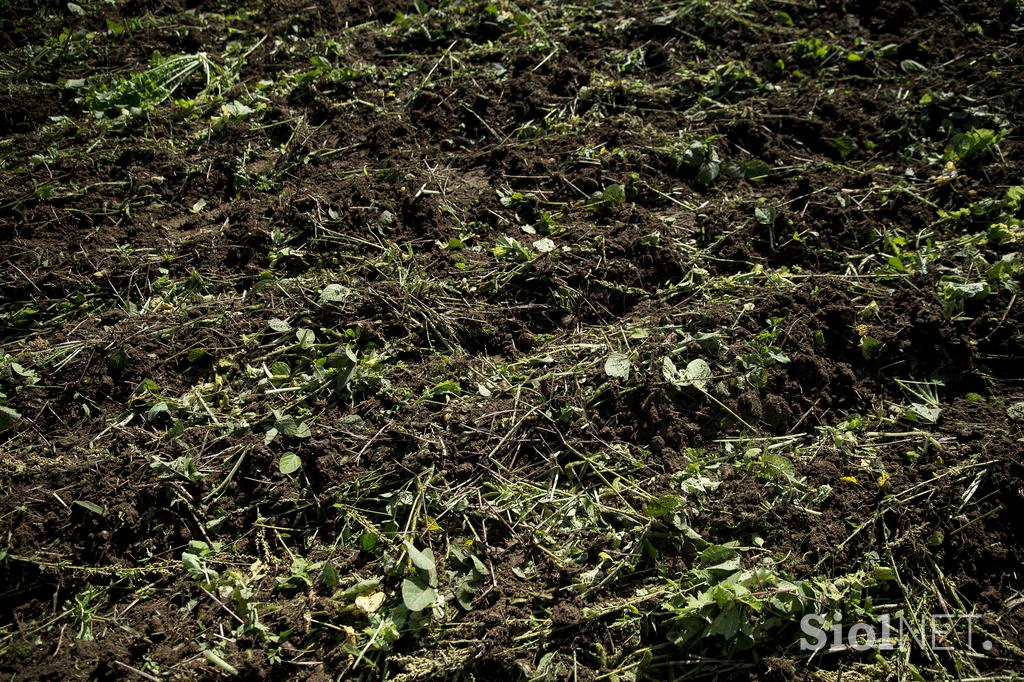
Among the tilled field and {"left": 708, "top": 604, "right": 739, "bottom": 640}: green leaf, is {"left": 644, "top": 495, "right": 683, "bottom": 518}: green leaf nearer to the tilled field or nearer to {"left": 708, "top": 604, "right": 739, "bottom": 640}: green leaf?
the tilled field

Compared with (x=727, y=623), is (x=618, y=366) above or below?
above

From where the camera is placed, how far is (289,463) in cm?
248

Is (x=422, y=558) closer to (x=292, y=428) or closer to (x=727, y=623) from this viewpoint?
(x=292, y=428)

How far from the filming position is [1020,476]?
239 cm

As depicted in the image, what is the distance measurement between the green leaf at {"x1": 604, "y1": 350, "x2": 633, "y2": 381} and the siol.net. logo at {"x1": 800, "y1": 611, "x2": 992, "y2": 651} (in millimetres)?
978

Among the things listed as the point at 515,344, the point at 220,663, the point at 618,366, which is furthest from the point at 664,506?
the point at 220,663

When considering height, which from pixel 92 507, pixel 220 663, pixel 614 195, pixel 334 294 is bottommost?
pixel 220 663

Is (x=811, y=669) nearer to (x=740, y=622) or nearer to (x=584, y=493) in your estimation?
(x=740, y=622)

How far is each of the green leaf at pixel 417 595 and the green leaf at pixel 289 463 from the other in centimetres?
58

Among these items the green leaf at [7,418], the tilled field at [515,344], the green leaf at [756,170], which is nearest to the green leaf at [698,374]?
the tilled field at [515,344]

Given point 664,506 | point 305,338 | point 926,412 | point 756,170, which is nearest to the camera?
point 664,506

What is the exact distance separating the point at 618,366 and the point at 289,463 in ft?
3.94

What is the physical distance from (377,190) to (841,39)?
2.73 metres

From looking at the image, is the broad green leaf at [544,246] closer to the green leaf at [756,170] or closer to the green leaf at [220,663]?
the green leaf at [756,170]
